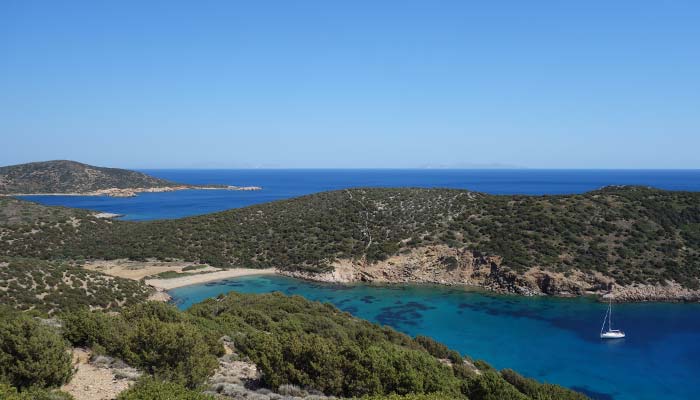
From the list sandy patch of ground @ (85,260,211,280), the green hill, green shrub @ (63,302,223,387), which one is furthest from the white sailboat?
sandy patch of ground @ (85,260,211,280)

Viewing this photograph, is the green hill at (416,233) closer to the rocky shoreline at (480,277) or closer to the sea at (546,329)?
the rocky shoreline at (480,277)

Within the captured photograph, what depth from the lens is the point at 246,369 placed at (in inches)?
535

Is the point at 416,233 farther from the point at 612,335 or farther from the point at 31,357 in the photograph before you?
the point at 31,357

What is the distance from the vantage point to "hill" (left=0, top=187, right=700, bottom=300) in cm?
3781

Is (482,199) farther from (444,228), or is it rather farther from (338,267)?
(338,267)

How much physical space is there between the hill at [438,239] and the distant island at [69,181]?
93162 mm

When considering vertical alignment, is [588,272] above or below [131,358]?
below

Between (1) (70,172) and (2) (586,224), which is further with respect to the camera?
(1) (70,172)

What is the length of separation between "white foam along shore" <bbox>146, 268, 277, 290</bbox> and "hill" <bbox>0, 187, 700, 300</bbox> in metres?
1.75

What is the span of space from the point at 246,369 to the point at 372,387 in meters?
5.06

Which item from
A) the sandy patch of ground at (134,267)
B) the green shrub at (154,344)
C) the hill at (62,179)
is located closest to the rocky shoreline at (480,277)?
the sandy patch of ground at (134,267)

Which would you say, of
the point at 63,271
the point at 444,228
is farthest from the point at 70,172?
the point at 444,228

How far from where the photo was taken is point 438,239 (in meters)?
43.7

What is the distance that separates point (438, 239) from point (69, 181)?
147 meters
